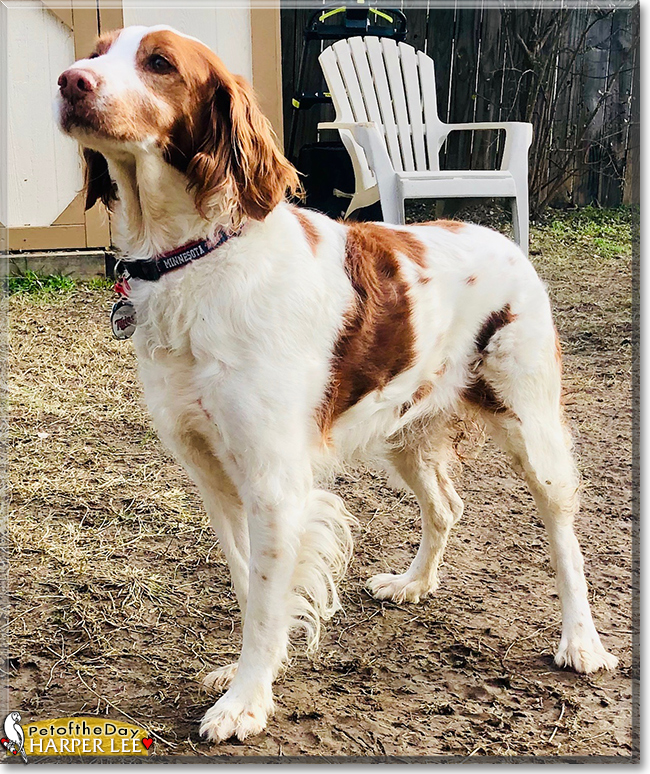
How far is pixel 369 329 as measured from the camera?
6.97ft

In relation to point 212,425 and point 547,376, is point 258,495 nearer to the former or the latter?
point 212,425

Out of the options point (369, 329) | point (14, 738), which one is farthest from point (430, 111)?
point (14, 738)

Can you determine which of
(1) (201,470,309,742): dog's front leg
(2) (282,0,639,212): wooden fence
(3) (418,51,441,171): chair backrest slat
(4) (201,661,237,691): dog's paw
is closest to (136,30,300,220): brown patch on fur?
(1) (201,470,309,742): dog's front leg

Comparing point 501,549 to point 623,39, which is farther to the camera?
point 623,39

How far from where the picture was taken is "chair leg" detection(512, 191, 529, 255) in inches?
207

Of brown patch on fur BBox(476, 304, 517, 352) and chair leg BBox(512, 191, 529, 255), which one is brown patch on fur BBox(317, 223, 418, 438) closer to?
brown patch on fur BBox(476, 304, 517, 352)

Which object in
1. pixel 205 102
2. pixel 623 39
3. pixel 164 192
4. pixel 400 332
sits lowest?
pixel 400 332

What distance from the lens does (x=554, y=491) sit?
8.05ft

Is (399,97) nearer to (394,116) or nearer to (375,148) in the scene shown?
(394,116)

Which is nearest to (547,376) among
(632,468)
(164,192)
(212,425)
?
(212,425)

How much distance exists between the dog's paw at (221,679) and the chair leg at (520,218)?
12.1 feet

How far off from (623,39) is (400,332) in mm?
7727

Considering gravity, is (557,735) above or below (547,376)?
below

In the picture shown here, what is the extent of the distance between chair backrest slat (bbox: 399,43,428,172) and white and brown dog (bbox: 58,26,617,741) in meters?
3.94
